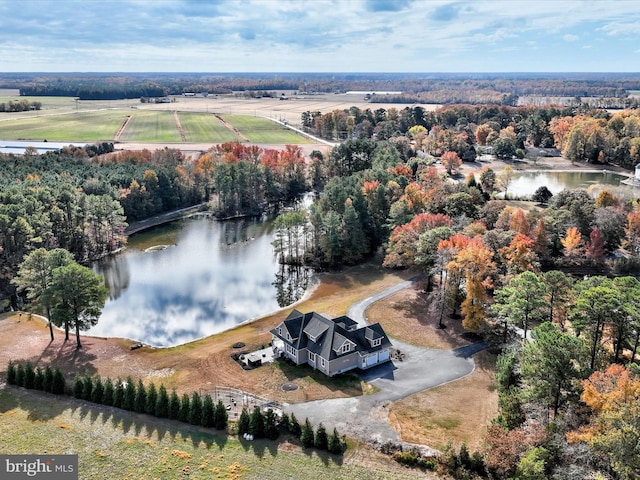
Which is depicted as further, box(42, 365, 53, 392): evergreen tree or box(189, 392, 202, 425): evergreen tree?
box(42, 365, 53, 392): evergreen tree

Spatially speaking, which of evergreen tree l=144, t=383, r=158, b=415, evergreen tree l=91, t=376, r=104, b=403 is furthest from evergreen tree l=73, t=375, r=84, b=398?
evergreen tree l=144, t=383, r=158, b=415

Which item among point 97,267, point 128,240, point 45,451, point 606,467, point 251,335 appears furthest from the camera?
point 128,240

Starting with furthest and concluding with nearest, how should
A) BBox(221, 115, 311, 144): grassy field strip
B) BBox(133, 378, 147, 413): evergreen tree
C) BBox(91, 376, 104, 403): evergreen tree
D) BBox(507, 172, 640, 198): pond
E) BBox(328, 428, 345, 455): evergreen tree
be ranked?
BBox(221, 115, 311, 144): grassy field strip < BBox(507, 172, 640, 198): pond < BBox(91, 376, 104, 403): evergreen tree < BBox(133, 378, 147, 413): evergreen tree < BBox(328, 428, 345, 455): evergreen tree

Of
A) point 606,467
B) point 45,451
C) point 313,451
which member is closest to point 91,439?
point 45,451

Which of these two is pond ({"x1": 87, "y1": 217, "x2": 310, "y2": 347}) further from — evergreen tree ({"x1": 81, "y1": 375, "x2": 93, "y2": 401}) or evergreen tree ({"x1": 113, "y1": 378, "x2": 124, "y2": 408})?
evergreen tree ({"x1": 113, "y1": 378, "x2": 124, "y2": 408})

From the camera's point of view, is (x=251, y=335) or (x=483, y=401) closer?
(x=483, y=401)

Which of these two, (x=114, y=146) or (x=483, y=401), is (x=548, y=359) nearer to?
(x=483, y=401)

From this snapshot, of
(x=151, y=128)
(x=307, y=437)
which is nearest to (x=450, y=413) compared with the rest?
(x=307, y=437)
